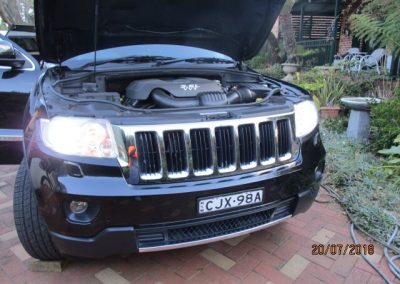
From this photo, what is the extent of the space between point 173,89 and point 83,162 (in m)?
0.97

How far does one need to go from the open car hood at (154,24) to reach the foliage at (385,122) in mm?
1927

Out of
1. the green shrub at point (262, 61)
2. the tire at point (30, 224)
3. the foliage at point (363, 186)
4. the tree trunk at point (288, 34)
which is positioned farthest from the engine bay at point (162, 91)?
the green shrub at point (262, 61)

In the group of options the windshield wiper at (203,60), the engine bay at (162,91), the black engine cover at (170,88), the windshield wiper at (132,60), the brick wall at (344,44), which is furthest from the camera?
the brick wall at (344,44)

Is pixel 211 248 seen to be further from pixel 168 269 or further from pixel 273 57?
pixel 273 57

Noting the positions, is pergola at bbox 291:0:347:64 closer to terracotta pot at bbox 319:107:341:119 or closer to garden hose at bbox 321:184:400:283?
terracotta pot at bbox 319:107:341:119

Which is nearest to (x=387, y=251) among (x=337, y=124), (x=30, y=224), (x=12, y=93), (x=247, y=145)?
(x=247, y=145)

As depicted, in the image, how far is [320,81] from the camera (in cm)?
600

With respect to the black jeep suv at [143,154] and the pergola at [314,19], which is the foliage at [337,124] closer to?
the black jeep suv at [143,154]

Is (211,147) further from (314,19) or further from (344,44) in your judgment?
(314,19)

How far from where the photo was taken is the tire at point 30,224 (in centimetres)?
193

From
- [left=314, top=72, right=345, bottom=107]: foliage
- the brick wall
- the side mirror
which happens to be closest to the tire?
the side mirror

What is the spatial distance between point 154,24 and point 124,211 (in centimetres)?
192

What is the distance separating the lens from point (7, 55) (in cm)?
326
